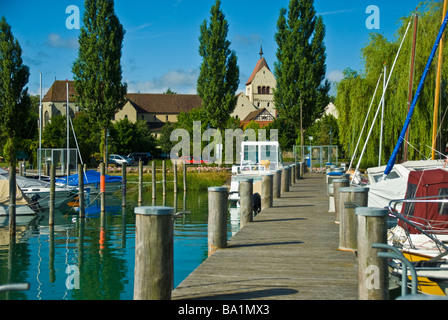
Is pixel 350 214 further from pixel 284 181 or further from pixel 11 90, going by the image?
pixel 11 90

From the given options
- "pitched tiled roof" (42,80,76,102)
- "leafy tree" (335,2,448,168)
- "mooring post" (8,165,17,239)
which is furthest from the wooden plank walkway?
"pitched tiled roof" (42,80,76,102)

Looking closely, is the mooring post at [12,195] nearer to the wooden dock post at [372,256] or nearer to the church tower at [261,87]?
the wooden dock post at [372,256]

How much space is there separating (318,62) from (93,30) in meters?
22.5

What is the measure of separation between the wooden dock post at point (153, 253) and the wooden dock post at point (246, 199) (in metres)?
6.63

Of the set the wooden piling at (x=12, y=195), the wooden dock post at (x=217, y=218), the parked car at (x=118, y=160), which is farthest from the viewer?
the parked car at (x=118, y=160)

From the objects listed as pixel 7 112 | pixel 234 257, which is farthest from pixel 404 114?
pixel 7 112

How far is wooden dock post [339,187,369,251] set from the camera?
9398mm

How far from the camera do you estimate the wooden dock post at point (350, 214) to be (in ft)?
30.8

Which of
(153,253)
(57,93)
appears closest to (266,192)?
(153,253)

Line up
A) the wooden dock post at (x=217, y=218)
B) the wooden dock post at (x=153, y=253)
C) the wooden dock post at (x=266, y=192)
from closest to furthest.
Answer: the wooden dock post at (x=153, y=253), the wooden dock post at (x=217, y=218), the wooden dock post at (x=266, y=192)

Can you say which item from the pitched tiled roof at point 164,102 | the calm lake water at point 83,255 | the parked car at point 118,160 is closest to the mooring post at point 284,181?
the calm lake water at point 83,255

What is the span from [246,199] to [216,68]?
145 ft
